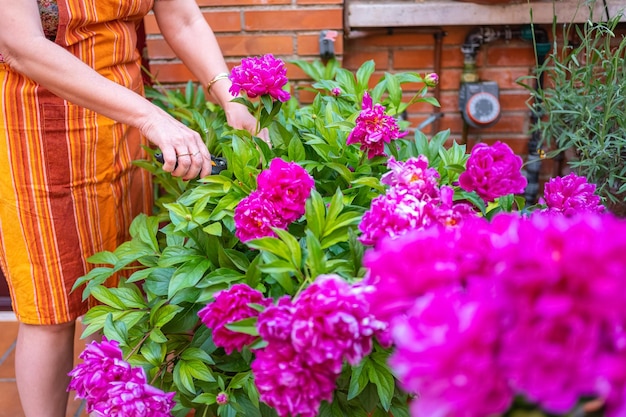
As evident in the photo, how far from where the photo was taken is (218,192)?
1.35 meters

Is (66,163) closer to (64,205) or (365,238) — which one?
(64,205)

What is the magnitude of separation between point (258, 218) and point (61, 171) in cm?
64

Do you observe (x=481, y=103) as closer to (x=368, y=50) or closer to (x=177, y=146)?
(x=368, y=50)

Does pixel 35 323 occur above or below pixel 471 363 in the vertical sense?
below

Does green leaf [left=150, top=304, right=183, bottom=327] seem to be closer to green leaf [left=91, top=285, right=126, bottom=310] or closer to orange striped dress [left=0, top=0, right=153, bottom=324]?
green leaf [left=91, top=285, right=126, bottom=310]

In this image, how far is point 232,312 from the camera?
978 mm

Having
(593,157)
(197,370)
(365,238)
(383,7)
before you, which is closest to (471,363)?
(365,238)

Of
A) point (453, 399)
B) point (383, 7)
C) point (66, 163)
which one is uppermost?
point (383, 7)

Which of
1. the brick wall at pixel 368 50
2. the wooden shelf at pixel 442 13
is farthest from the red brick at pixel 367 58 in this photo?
the wooden shelf at pixel 442 13

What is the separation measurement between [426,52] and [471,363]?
2.05 metres

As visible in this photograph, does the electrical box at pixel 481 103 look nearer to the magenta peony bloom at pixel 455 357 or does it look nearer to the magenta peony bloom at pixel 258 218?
the magenta peony bloom at pixel 258 218

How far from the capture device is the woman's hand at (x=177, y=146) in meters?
1.33

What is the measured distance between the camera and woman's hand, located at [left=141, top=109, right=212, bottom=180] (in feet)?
4.35

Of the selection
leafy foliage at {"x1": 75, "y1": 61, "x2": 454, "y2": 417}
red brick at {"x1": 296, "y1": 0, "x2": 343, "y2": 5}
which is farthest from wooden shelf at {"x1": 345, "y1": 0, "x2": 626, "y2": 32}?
leafy foliage at {"x1": 75, "y1": 61, "x2": 454, "y2": 417}
